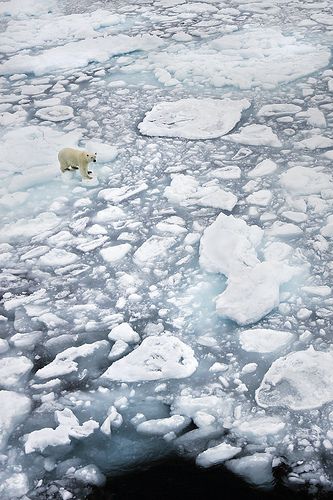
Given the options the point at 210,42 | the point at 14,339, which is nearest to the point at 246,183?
the point at 14,339

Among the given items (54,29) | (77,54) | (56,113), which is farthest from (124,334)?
(54,29)

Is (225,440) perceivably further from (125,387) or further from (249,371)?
(125,387)

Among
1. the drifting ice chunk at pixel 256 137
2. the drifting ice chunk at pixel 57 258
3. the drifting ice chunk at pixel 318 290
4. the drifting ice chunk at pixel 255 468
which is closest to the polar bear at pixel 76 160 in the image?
the drifting ice chunk at pixel 57 258

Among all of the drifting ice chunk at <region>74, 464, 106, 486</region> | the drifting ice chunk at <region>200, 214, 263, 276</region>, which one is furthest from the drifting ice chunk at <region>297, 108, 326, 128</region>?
the drifting ice chunk at <region>74, 464, 106, 486</region>

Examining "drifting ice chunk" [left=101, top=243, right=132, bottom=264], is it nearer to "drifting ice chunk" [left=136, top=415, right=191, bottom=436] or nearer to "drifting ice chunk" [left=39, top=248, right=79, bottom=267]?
"drifting ice chunk" [left=39, top=248, right=79, bottom=267]

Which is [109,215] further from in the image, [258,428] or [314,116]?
[314,116]

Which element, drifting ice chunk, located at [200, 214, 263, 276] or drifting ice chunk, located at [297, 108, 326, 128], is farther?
drifting ice chunk, located at [297, 108, 326, 128]

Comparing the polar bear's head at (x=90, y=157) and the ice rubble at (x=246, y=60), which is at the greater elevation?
the ice rubble at (x=246, y=60)

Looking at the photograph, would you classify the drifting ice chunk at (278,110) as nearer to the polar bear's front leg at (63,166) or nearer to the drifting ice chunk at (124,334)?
the polar bear's front leg at (63,166)
